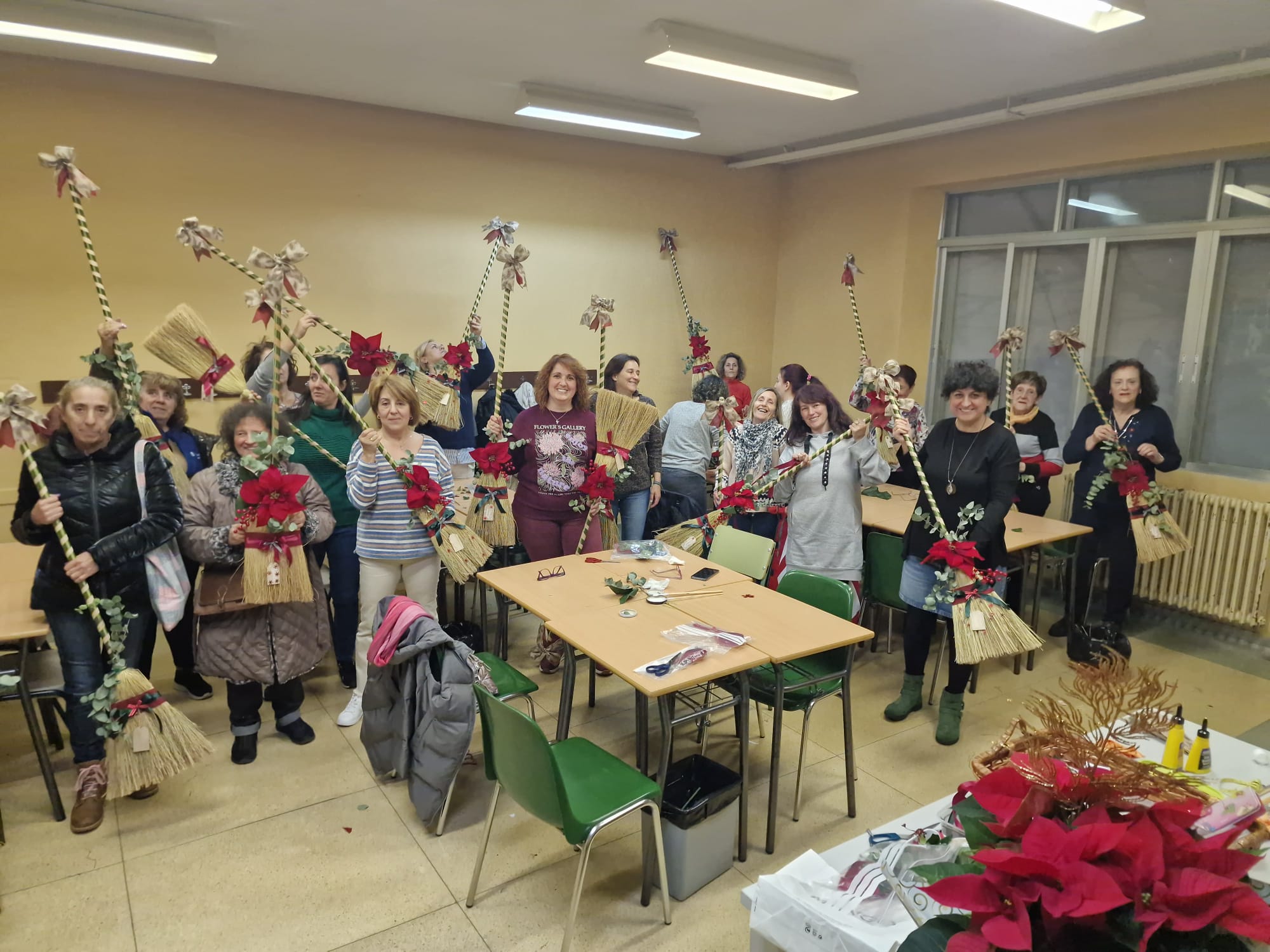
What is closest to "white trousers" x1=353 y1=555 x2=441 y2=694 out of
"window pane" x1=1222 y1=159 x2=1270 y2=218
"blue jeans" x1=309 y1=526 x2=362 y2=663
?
"blue jeans" x1=309 y1=526 x2=362 y2=663

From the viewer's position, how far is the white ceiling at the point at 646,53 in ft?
11.4

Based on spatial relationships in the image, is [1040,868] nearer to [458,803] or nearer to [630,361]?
[458,803]

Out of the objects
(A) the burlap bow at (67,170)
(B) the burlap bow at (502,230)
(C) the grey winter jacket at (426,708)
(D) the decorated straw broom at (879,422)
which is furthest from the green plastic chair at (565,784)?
(B) the burlap bow at (502,230)

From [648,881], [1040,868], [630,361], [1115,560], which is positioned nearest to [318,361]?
[630,361]

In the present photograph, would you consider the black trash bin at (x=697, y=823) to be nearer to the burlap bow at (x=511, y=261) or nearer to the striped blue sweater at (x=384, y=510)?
the striped blue sweater at (x=384, y=510)

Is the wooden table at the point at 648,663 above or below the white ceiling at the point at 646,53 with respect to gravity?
below

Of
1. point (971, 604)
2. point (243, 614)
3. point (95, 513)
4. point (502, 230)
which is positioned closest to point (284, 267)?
point (95, 513)

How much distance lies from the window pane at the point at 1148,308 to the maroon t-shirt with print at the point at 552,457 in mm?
3776

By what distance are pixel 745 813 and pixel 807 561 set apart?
144 cm

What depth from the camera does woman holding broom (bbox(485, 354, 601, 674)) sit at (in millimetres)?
3986

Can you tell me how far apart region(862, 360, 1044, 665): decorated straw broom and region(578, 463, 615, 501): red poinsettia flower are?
137cm

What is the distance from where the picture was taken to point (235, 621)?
3238 millimetres

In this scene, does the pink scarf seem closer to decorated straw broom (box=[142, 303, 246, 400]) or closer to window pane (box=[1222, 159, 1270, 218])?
decorated straw broom (box=[142, 303, 246, 400])

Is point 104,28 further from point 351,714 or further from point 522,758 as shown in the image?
point 522,758
